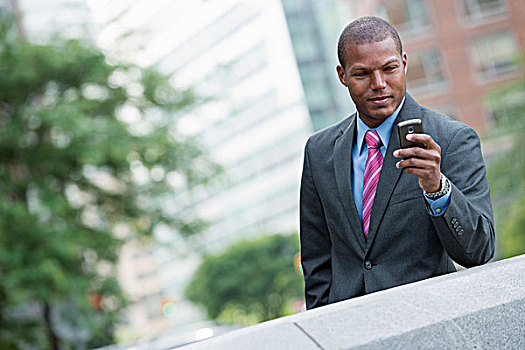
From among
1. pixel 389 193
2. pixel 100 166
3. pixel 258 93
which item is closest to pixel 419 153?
pixel 389 193

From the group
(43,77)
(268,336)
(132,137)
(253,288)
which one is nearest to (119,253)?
(132,137)

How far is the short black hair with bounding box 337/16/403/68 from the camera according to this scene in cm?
231

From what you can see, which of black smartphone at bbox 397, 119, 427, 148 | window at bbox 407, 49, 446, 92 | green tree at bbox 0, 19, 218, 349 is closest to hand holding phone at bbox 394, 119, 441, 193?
black smartphone at bbox 397, 119, 427, 148

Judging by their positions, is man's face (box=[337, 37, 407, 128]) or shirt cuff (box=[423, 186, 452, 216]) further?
man's face (box=[337, 37, 407, 128])

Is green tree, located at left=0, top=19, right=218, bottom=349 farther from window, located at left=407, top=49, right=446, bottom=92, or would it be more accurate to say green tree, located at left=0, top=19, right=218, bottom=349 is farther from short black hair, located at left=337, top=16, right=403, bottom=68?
window, located at left=407, top=49, right=446, bottom=92

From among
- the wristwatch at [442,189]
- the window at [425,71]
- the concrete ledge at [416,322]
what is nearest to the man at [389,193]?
the wristwatch at [442,189]

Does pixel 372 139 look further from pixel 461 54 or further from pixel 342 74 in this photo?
pixel 461 54

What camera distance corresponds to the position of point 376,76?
7.52ft

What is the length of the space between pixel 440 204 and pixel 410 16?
1476 inches

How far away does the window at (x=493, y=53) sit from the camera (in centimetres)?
3653

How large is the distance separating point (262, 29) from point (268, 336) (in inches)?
3383

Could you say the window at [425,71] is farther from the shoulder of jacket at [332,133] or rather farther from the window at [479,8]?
the shoulder of jacket at [332,133]

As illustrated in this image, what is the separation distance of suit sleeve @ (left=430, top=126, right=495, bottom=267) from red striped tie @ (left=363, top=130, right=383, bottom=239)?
23 centimetres

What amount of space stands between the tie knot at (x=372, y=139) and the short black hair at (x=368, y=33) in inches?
11.1
